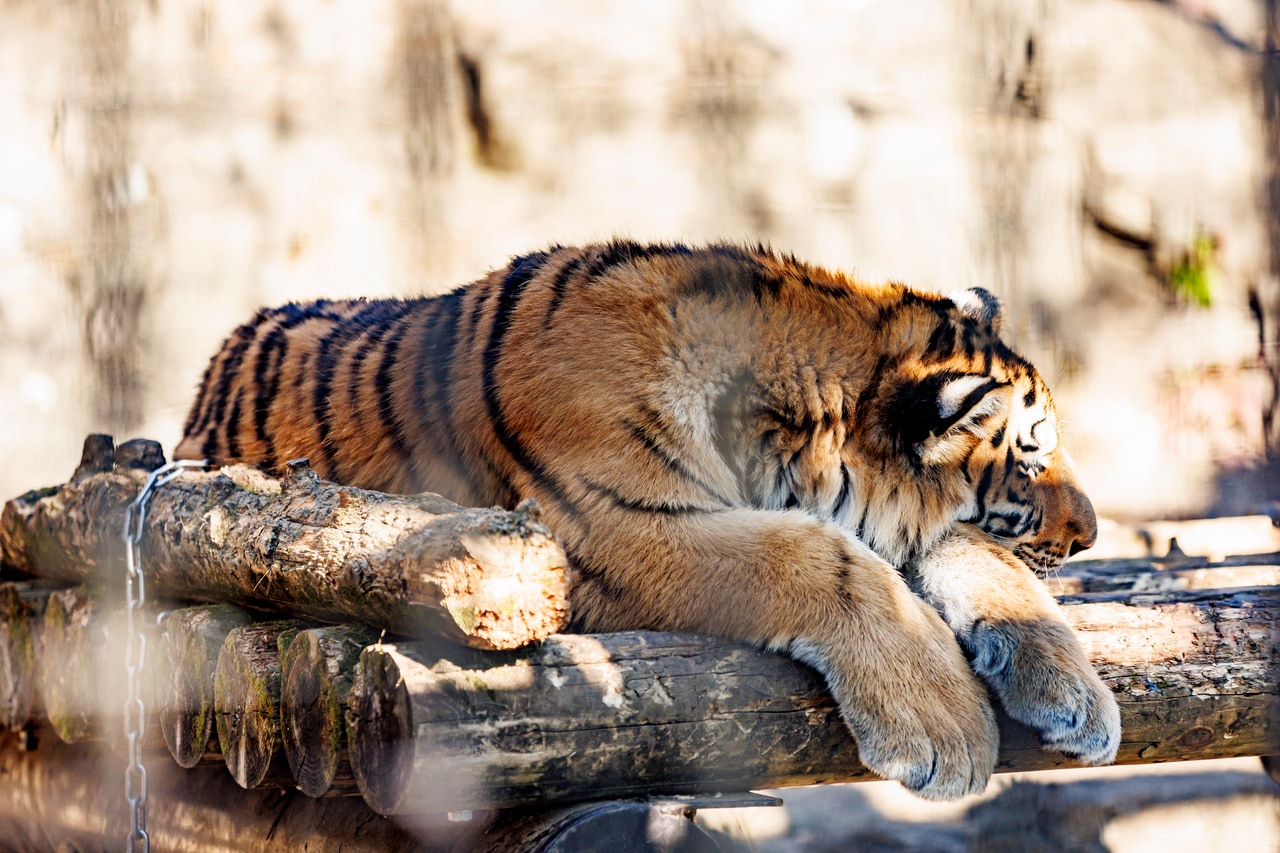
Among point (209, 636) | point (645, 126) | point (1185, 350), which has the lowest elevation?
point (1185, 350)

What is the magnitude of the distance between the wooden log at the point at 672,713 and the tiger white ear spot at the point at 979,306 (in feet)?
1.87

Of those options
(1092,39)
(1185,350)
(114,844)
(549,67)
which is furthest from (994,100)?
(114,844)

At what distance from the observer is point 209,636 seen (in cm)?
162

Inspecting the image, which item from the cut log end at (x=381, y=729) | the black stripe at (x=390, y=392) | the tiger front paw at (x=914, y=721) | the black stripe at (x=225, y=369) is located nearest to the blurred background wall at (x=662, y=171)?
the black stripe at (x=225, y=369)

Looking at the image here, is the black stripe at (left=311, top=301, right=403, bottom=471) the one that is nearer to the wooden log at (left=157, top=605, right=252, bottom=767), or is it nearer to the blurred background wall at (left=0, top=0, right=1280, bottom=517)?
the wooden log at (left=157, top=605, right=252, bottom=767)

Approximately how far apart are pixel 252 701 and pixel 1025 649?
3.26 ft

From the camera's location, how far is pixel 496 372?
1.77 metres

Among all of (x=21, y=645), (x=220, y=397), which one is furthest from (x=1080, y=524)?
(x=21, y=645)

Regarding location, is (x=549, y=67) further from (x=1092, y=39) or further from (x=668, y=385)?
(x=668, y=385)

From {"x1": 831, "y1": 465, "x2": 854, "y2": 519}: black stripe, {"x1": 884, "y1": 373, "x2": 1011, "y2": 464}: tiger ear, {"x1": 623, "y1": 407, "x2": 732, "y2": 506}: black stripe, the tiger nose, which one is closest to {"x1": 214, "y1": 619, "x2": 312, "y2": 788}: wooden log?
{"x1": 623, "y1": 407, "x2": 732, "y2": 506}: black stripe

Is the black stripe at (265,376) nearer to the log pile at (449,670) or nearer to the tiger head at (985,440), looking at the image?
the log pile at (449,670)

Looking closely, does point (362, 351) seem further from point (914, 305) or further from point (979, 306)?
point (979, 306)

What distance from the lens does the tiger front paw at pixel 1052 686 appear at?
1.45m

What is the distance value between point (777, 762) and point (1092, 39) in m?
3.89
